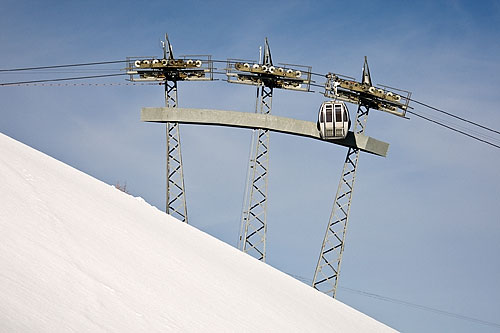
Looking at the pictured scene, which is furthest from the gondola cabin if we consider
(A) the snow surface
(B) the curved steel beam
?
(A) the snow surface

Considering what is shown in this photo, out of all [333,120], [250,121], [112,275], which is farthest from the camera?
[250,121]

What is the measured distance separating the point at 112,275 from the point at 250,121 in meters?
21.8

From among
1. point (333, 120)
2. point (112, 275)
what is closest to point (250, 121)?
point (333, 120)

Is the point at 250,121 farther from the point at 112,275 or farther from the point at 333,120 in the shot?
the point at 112,275

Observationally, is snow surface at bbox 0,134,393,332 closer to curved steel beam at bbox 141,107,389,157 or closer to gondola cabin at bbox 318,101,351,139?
gondola cabin at bbox 318,101,351,139

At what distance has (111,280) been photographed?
7.09 meters

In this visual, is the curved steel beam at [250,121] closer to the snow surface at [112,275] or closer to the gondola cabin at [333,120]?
the gondola cabin at [333,120]

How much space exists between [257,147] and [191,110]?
3871 mm

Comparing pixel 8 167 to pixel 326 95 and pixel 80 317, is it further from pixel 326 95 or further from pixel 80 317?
pixel 326 95

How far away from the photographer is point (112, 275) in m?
7.33

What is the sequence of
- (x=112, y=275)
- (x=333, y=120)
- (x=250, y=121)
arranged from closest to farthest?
(x=112, y=275)
(x=333, y=120)
(x=250, y=121)

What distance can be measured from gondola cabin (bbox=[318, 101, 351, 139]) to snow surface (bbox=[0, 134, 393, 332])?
14203mm

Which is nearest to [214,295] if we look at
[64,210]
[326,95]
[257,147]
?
[64,210]

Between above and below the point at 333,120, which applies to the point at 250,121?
below
